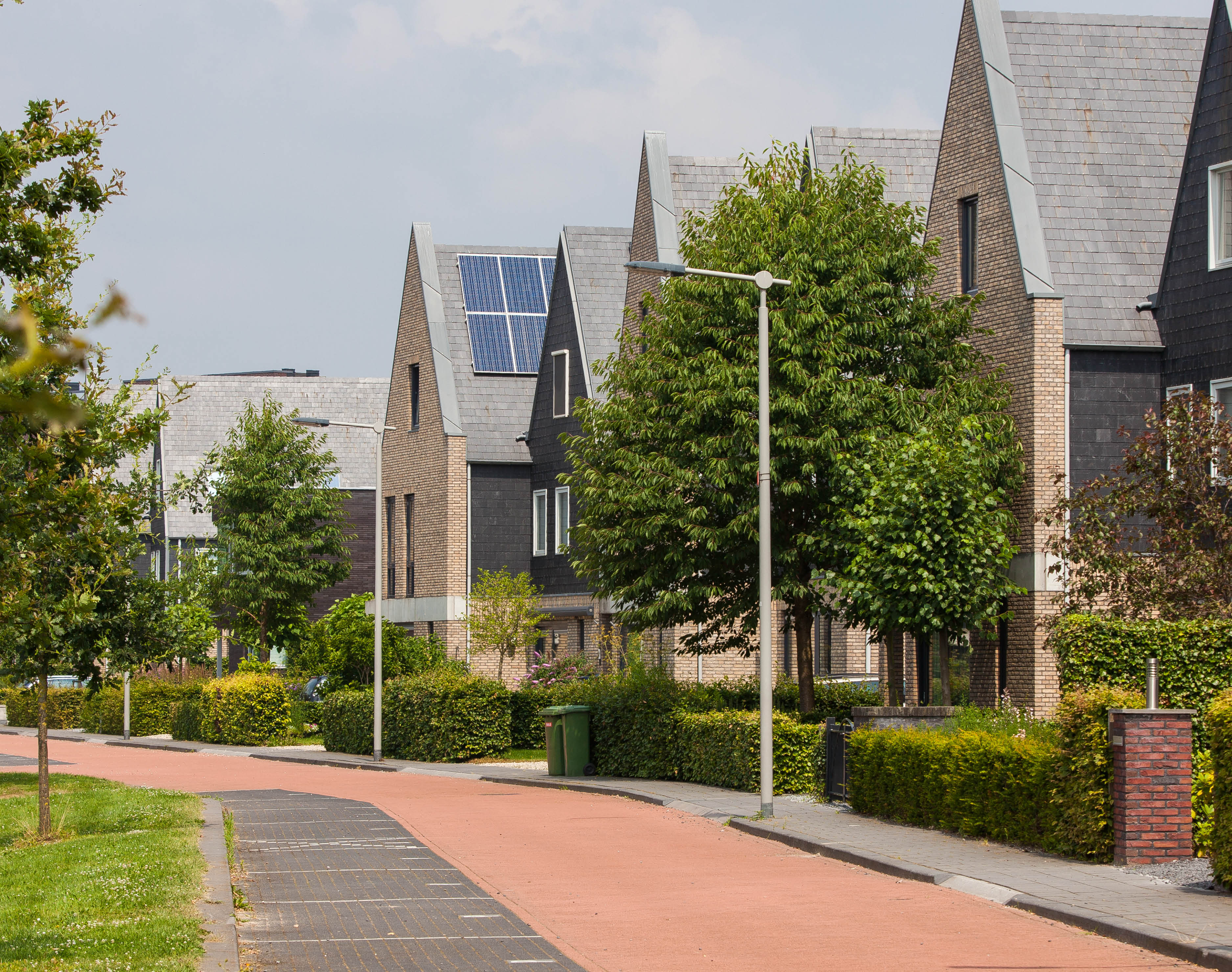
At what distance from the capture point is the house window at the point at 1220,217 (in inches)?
984

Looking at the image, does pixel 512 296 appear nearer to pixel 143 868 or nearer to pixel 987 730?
pixel 987 730

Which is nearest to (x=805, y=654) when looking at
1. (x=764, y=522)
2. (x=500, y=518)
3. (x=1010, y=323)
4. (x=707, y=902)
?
(x=1010, y=323)

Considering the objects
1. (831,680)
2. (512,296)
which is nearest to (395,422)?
(512,296)

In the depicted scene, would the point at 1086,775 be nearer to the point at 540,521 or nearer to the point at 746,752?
the point at 746,752

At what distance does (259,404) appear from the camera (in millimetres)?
72500

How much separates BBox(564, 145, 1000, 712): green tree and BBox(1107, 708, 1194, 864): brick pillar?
10.1 m

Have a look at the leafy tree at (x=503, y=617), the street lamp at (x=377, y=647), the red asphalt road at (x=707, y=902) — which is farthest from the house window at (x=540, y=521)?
the red asphalt road at (x=707, y=902)

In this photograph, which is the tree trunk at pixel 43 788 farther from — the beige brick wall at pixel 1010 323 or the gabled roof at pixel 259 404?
the gabled roof at pixel 259 404

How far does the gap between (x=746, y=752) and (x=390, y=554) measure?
27.2 metres

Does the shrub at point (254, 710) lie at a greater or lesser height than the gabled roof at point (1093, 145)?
lesser

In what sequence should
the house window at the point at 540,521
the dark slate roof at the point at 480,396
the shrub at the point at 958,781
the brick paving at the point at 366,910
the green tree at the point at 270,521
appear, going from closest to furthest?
the brick paving at the point at 366,910
the shrub at the point at 958,781
the green tree at the point at 270,521
the house window at the point at 540,521
the dark slate roof at the point at 480,396

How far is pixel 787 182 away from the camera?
2545 centimetres

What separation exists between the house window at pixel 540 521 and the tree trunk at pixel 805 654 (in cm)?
1849

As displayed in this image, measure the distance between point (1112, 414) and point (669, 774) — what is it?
9698 millimetres
